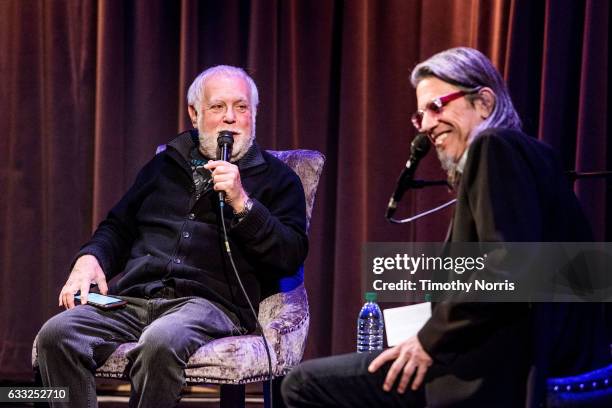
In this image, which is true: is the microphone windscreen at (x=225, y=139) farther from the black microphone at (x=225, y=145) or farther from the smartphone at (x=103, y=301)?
the smartphone at (x=103, y=301)

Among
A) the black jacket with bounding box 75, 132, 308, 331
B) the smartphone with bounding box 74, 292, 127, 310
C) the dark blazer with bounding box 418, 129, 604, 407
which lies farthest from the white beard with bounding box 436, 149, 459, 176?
the smartphone with bounding box 74, 292, 127, 310

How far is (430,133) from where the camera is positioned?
2.09 meters

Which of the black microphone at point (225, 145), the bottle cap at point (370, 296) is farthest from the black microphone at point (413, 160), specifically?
the bottle cap at point (370, 296)

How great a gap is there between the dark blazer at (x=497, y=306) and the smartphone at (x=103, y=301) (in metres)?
1.31

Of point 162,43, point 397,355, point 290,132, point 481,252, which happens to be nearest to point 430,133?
point 481,252

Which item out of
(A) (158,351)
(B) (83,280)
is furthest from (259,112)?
(A) (158,351)

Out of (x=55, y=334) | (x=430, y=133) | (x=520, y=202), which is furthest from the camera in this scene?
(x=55, y=334)

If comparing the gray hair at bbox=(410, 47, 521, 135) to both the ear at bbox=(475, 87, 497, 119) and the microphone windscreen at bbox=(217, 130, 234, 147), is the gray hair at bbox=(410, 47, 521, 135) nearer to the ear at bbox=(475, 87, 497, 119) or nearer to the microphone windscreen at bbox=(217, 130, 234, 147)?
the ear at bbox=(475, 87, 497, 119)

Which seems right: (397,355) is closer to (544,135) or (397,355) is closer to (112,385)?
(544,135)

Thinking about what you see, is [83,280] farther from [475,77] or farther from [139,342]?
[475,77]

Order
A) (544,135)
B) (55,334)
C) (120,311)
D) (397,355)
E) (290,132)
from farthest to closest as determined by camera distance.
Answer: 1. (290,132)
2. (544,135)
3. (120,311)
4. (55,334)
5. (397,355)

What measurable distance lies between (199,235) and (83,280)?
43 cm

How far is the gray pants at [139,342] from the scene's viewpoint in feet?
8.04

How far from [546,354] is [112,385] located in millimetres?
2854
